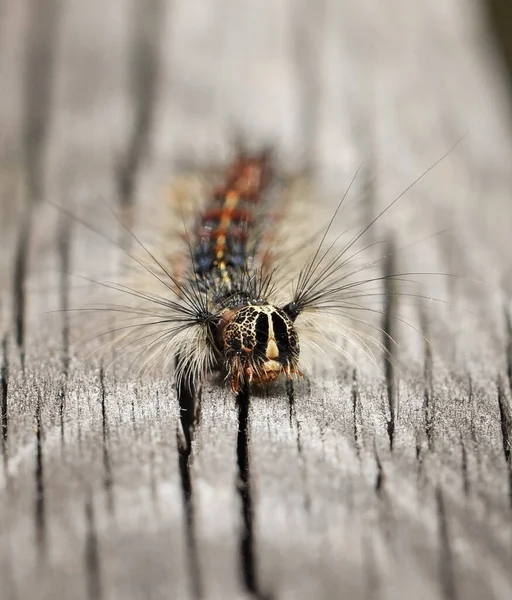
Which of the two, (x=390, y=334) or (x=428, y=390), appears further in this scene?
(x=390, y=334)

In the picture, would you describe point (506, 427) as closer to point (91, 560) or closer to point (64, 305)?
point (91, 560)

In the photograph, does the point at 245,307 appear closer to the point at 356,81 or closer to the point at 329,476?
the point at 329,476

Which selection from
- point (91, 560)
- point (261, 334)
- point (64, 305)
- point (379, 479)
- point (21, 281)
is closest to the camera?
point (91, 560)

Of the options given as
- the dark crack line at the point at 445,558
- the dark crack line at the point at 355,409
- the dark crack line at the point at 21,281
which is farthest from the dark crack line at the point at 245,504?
the dark crack line at the point at 21,281

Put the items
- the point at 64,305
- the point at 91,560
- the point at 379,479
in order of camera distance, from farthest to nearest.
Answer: the point at 64,305 < the point at 379,479 < the point at 91,560

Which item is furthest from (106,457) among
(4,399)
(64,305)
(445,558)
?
(64,305)

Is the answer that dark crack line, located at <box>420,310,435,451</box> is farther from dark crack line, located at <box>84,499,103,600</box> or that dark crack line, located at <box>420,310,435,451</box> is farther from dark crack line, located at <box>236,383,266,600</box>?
dark crack line, located at <box>84,499,103,600</box>

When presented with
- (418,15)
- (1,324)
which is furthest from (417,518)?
(418,15)
